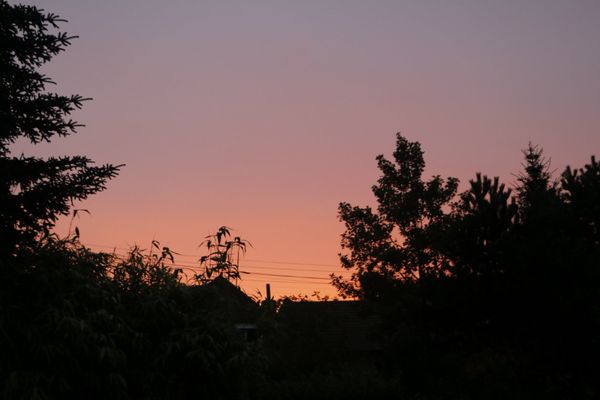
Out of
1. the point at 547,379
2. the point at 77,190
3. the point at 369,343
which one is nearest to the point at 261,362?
the point at 77,190

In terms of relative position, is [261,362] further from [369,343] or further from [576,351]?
[369,343]

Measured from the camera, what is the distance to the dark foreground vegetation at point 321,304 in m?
13.4

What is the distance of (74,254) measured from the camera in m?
14.3

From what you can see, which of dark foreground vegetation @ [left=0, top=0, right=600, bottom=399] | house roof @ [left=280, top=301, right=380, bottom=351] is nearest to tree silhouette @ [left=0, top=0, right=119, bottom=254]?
dark foreground vegetation @ [left=0, top=0, right=600, bottom=399]

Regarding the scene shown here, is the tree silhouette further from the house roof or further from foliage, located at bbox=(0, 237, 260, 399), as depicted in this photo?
the house roof

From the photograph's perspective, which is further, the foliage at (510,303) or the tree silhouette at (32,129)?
the foliage at (510,303)

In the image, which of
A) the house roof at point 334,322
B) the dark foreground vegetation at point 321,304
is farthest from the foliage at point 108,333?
the house roof at point 334,322

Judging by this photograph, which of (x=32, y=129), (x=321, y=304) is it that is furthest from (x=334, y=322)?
(x=32, y=129)

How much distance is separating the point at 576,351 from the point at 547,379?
184 centimetres

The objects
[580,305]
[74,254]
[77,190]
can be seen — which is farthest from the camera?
[580,305]

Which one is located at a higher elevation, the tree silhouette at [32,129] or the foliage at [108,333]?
the tree silhouette at [32,129]

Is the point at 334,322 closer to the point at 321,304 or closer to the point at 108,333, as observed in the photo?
the point at 321,304

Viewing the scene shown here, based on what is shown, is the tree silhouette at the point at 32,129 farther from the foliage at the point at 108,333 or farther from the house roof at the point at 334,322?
the house roof at the point at 334,322

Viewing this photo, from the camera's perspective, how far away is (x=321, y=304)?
4600 centimetres
